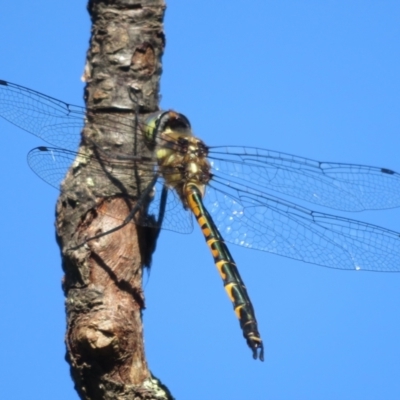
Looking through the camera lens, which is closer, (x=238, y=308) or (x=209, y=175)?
(x=238, y=308)

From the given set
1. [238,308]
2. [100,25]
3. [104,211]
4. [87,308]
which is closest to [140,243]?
[104,211]

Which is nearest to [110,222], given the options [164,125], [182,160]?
[164,125]

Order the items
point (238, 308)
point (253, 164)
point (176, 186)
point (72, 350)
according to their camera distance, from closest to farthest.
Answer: point (72, 350) → point (238, 308) → point (176, 186) → point (253, 164)

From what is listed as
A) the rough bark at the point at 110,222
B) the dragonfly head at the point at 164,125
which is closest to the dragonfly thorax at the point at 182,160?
the dragonfly head at the point at 164,125

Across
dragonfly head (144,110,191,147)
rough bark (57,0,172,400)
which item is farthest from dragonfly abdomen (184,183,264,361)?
rough bark (57,0,172,400)

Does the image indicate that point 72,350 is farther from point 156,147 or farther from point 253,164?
point 253,164

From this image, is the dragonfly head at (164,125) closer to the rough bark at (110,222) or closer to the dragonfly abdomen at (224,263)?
the rough bark at (110,222)

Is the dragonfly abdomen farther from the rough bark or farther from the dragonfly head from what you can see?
the rough bark
